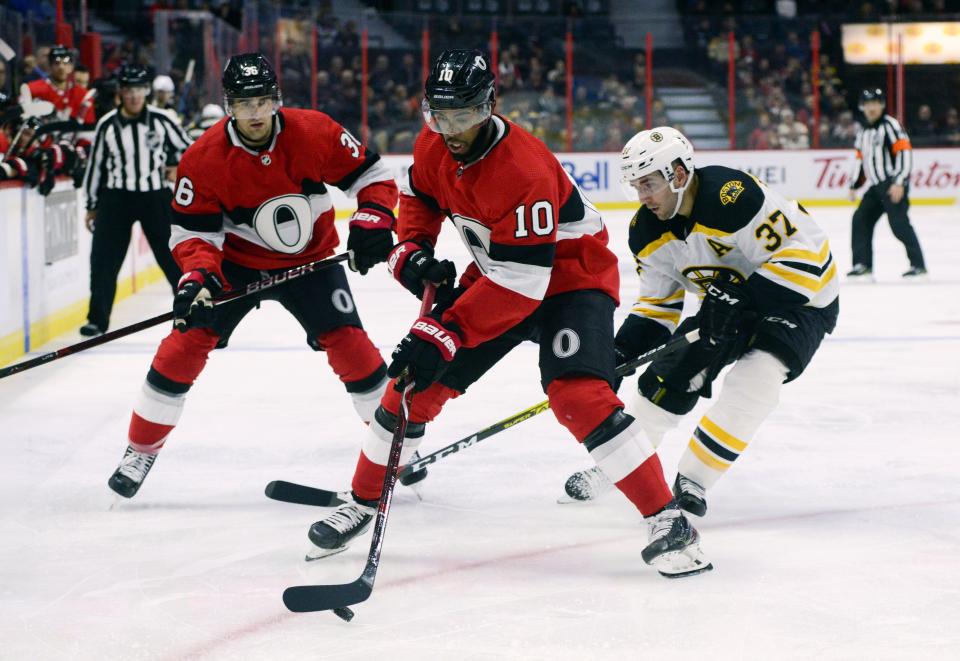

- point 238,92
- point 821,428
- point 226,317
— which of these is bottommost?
point 821,428

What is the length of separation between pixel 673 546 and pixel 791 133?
434 inches

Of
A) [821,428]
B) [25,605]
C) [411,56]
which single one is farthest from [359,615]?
[411,56]

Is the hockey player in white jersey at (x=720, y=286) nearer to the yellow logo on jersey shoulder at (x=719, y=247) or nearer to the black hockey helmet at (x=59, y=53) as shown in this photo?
the yellow logo on jersey shoulder at (x=719, y=247)

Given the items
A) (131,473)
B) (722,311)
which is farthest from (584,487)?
(131,473)

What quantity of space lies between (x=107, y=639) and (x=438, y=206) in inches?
41.4

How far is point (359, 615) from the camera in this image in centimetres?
223

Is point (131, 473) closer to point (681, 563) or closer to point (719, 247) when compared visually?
point (681, 563)

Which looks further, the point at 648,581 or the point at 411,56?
the point at 411,56

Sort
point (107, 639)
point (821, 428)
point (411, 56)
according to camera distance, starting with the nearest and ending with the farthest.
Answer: point (107, 639)
point (821, 428)
point (411, 56)

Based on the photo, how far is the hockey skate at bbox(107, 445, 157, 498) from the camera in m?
2.96

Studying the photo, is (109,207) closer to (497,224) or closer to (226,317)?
(226,317)

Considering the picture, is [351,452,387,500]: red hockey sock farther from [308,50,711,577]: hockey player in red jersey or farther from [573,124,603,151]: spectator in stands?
[573,124,603,151]: spectator in stands

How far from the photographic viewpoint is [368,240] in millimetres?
2867

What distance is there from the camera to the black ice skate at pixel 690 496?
2.75 metres
